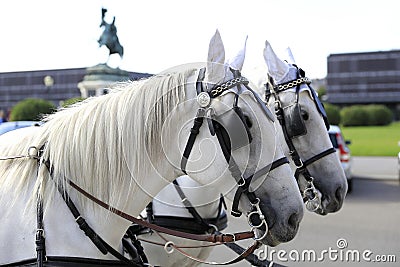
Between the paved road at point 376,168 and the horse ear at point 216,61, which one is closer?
the horse ear at point 216,61

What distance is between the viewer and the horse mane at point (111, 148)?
2.14m

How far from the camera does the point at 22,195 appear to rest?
2.16m

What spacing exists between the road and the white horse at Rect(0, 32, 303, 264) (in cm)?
268

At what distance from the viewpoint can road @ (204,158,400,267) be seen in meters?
5.70

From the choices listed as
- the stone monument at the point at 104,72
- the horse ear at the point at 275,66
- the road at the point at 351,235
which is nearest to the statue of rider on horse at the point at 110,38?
the stone monument at the point at 104,72

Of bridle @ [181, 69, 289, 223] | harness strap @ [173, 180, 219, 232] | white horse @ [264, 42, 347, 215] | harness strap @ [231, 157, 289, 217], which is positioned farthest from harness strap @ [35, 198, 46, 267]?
white horse @ [264, 42, 347, 215]

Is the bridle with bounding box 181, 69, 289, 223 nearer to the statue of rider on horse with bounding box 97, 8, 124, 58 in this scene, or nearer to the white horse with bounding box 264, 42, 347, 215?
the white horse with bounding box 264, 42, 347, 215

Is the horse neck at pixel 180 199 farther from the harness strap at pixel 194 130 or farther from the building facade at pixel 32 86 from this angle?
the building facade at pixel 32 86

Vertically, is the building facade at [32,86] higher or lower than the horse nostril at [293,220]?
lower

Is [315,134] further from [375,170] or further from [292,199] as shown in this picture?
[375,170]

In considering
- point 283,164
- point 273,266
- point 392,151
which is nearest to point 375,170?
point 392,151

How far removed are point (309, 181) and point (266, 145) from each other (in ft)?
4.34

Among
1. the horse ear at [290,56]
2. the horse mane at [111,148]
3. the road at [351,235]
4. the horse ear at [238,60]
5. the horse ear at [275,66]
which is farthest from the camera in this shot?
the road at [351,235]

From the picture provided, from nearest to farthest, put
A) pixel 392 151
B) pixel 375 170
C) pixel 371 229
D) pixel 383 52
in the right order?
pixel 371 229
pixel 375 170
pixel 392 151
pixel 383 52
